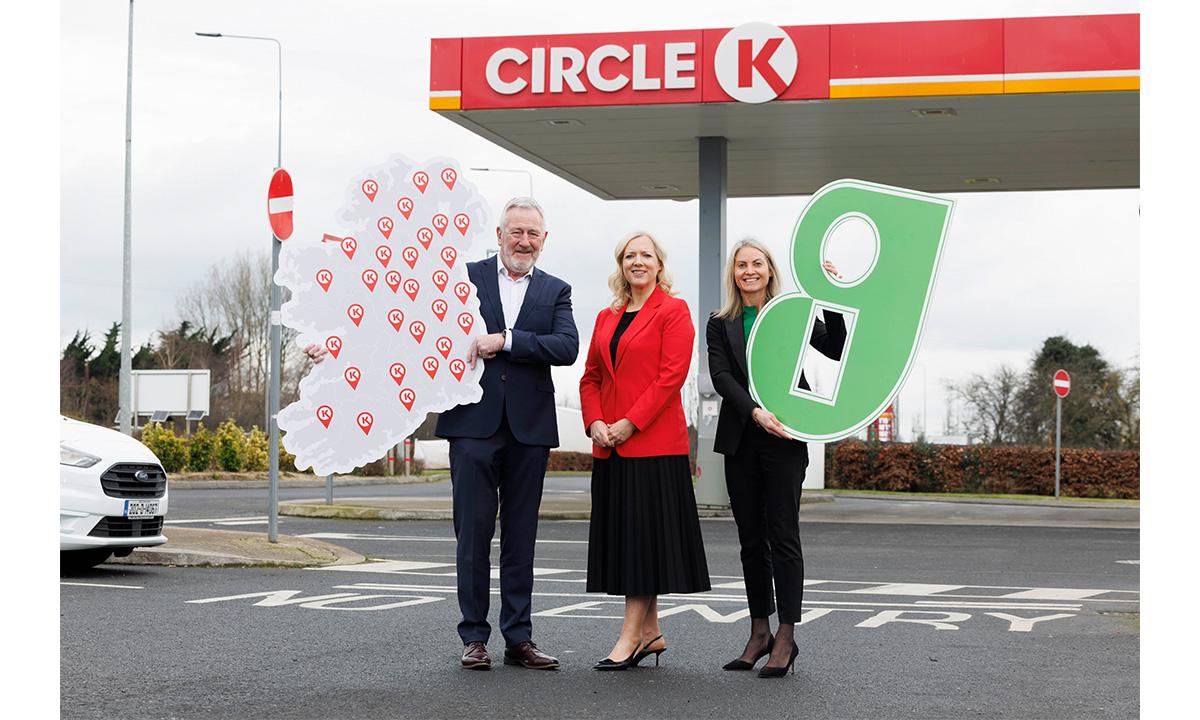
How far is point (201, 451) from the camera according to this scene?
1345 inches

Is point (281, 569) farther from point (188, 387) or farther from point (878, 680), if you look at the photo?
point (188, 387)

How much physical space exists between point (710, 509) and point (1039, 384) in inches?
1319

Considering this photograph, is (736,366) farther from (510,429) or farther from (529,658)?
(529,658)

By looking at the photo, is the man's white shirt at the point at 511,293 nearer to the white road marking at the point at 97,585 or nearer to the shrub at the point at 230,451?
the white road marking at the point at 97,585

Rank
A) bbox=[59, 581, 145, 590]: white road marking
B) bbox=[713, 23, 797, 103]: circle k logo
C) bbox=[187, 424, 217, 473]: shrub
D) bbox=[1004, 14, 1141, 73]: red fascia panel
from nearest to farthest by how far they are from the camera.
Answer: bbox=[59, 581, 145, 590]: white road marking → bbox=[1004, 14, 1141, 73]: red fascia panel → bbox=[713, 23, 797, 103]: circle k logo → bbox=[187, 424, 217, 473]: shrub

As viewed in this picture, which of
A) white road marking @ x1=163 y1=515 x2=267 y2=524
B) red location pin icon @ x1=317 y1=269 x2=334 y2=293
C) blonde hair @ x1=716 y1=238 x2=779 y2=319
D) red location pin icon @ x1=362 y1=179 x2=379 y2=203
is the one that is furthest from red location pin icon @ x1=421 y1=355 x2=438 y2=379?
white road marking @ x1=163 y1=515 x2=267 y2=524

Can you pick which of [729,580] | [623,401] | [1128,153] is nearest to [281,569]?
[729,580]

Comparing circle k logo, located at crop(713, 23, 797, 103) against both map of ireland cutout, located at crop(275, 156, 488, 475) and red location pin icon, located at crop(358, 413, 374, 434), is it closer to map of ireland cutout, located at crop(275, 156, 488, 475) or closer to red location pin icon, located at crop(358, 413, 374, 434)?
map of ireland cutout, located at crop(275, 156, 488, 475)

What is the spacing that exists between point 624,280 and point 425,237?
0.98 meters

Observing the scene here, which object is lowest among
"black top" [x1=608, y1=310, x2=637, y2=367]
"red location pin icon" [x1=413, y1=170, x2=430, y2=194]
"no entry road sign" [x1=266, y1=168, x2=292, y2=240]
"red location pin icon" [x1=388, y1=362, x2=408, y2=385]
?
"red location pin icon" [x1=388, y1=362, x2=408, y2=385]

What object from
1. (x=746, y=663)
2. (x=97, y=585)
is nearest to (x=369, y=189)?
(x=746, y=663)

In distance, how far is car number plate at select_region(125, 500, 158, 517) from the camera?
10797 millimetres

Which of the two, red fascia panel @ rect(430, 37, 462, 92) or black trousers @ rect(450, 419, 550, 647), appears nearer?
black trousers @ rect(450, 419, 550, 647)

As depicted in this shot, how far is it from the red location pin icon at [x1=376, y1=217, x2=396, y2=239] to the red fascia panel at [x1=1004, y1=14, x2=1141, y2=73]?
1193 cm
